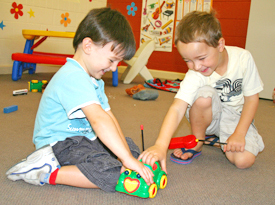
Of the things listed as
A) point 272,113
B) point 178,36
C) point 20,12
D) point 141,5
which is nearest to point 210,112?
point 178,36

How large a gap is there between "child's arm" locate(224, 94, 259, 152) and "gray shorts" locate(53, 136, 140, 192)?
437 millimetres

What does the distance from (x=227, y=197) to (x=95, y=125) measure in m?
0.44

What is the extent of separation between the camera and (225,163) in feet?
3.41

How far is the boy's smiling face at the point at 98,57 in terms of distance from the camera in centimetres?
81

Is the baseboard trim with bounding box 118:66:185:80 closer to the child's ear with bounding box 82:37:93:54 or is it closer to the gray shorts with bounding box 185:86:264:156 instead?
the gray shorts with bounding box 185:86:264:156

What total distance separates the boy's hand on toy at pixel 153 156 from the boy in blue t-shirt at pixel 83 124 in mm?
45

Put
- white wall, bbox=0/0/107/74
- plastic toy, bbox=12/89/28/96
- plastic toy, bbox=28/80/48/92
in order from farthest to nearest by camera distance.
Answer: white wall, bbox=0/0/107/74, plastic toy, bbox=28/80/48/92, plastic toy, bbox=12/89/28/96

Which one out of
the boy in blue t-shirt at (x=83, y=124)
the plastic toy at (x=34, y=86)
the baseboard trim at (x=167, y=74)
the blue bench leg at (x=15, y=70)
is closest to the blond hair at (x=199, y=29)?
the boy in blue t-shirt at (x=83, y=124)

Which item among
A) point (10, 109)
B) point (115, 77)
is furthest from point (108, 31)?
point (115, 77)

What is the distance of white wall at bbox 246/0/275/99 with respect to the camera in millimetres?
2279

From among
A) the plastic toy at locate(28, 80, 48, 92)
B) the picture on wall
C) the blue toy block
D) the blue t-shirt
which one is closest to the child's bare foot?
the blue t-shirt

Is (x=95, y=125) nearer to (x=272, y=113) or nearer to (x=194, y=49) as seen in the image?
(x=194, y=49)

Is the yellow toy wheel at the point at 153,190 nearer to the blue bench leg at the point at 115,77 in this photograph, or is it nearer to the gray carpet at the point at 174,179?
the gray carpet at the point at 174,179

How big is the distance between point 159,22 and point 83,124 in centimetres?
278
